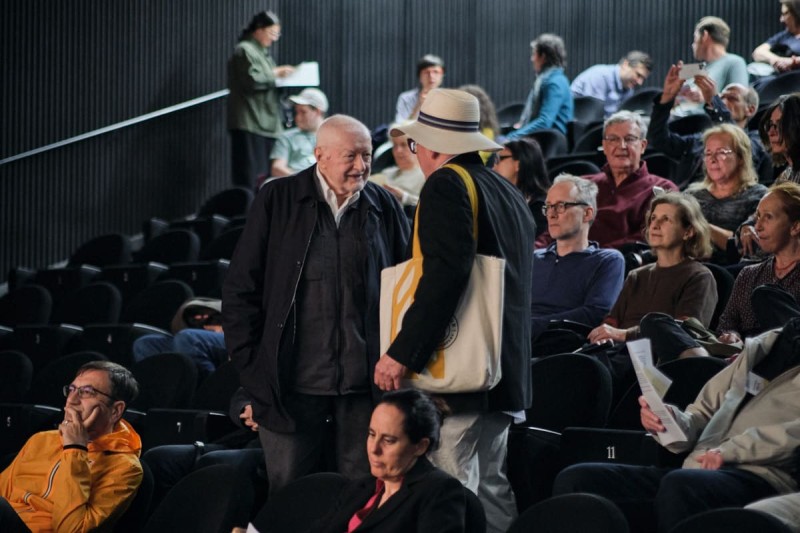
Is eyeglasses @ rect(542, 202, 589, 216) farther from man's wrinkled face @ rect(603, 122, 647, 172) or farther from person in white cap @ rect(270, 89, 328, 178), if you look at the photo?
person in white cap @ rect(270, 89, 328, 178)

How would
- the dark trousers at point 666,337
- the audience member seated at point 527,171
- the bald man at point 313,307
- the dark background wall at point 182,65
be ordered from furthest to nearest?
the dark background wall at point 182,65 → the audience member seated at point 527,171 → the dark trousers at point 666,337 → the bald man at point 313,307

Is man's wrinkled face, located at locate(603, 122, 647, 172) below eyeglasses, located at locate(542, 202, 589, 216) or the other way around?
the other way around

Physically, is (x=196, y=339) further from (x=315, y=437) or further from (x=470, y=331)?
(x=470, y=331)

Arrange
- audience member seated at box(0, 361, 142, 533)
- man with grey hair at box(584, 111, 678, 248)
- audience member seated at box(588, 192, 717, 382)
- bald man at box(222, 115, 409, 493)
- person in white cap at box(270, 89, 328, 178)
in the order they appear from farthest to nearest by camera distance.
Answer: person in white cap at box(270, 89, 328, 178), man with grey hair at box(584, 111, 678, 248), audience member seated at box(588, 192, 717, 382), audience member seated at box(0, 361, 142, 533), bald man at box(222, 115, 409, 493)

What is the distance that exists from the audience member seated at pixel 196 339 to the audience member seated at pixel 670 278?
1.71 m

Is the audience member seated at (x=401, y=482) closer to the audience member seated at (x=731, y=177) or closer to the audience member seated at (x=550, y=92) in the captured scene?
the audience member seated at (x=731, y=177)

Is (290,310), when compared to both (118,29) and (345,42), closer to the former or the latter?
(118,29)

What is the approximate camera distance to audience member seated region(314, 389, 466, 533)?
3.11m

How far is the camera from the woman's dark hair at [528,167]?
6.11 metres

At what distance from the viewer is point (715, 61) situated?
7.98 metres

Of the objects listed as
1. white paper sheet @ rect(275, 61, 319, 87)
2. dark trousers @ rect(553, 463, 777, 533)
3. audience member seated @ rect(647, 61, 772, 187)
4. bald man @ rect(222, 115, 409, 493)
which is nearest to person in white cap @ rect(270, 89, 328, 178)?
white paper sheet @ rect(275, 61, 319, 87)

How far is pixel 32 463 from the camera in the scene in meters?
4.21

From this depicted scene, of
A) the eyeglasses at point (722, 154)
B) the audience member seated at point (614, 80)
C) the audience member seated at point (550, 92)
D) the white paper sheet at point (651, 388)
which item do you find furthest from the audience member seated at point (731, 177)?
the audience member seated at point (614, 80)

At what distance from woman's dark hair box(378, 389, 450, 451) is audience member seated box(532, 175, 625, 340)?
69.1 inches
